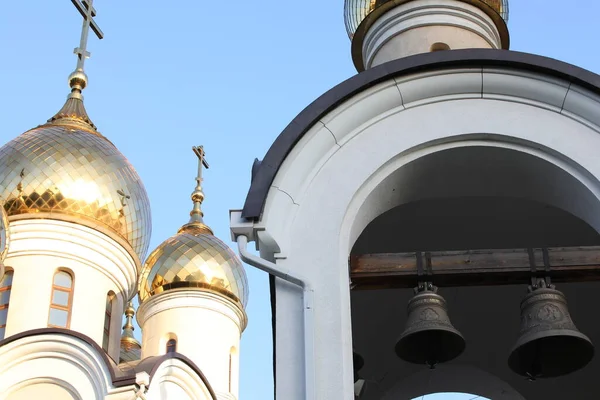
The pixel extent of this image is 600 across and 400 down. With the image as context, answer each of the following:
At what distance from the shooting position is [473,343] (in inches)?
233

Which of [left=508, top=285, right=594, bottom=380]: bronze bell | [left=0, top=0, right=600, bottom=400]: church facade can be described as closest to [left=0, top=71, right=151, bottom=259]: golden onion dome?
[left=0, top=0, right=600, bottom=400]: church facade

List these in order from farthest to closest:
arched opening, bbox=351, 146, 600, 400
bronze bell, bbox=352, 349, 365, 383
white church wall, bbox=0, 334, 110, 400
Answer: white church wall, bbox=0, 334, 110, 400 → arched opening, bbox=351, 146, 600, 400 → bronze bell, bbox=352, 349, 365, 383

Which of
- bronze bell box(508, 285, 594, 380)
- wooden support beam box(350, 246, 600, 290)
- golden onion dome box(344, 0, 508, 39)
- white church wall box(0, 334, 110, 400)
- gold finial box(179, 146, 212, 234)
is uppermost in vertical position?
gold finial box(179, 146, 212, 234)

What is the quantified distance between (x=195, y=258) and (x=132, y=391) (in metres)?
4.00

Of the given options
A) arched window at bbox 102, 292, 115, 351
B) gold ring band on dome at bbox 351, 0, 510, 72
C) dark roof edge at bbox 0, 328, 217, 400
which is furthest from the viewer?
arched window at bbox 102, 292, 115, 351

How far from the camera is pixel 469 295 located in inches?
232

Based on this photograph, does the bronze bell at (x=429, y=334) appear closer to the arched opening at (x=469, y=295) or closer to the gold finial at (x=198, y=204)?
the arched opening at (x=469, y=295)

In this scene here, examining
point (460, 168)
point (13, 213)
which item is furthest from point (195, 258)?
point (460, 168)

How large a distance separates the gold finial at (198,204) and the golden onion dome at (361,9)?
10.5m

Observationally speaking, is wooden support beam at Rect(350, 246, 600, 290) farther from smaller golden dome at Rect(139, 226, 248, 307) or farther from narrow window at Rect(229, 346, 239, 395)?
narrow window at Rect(229, 346, 239, 395)

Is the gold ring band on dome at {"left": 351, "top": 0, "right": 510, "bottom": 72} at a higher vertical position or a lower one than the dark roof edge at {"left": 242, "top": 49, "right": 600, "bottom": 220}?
higher

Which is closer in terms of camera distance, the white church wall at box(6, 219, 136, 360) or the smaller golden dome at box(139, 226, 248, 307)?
the white church wall at box(6, 219, 136, 360)

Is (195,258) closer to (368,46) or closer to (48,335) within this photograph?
(48,335)

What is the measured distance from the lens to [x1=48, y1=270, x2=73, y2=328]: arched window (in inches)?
592
